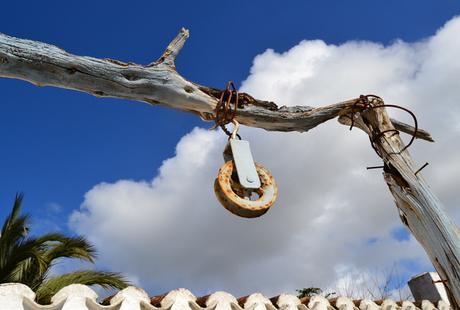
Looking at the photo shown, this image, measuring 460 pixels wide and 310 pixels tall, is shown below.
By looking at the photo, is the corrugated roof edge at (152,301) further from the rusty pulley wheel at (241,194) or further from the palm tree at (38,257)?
the palm tree at (38,257)

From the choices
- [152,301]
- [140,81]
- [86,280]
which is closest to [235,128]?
[140,81]

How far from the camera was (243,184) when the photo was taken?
104 inches

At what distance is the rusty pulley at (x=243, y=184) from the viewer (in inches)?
101

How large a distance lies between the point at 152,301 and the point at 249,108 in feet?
4.52

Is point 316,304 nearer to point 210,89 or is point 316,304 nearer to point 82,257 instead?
point 210,89

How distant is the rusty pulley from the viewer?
2.57 m

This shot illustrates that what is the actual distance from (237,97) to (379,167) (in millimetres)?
1101

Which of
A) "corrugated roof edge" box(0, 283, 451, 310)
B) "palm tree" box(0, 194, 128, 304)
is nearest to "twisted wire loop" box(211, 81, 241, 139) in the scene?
"corrugated roof edge" box(0, 283, 451, 310)

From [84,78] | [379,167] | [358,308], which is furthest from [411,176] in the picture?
[84,78]

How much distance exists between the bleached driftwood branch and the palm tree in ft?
13.3

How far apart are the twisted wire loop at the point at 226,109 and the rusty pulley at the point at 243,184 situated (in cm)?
12

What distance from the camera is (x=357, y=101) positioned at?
352 centimetres

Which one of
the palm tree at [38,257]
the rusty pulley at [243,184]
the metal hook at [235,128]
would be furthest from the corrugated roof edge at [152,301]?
the palm tree at [38,257]

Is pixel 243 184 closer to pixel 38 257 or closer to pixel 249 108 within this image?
pixel 249 108
